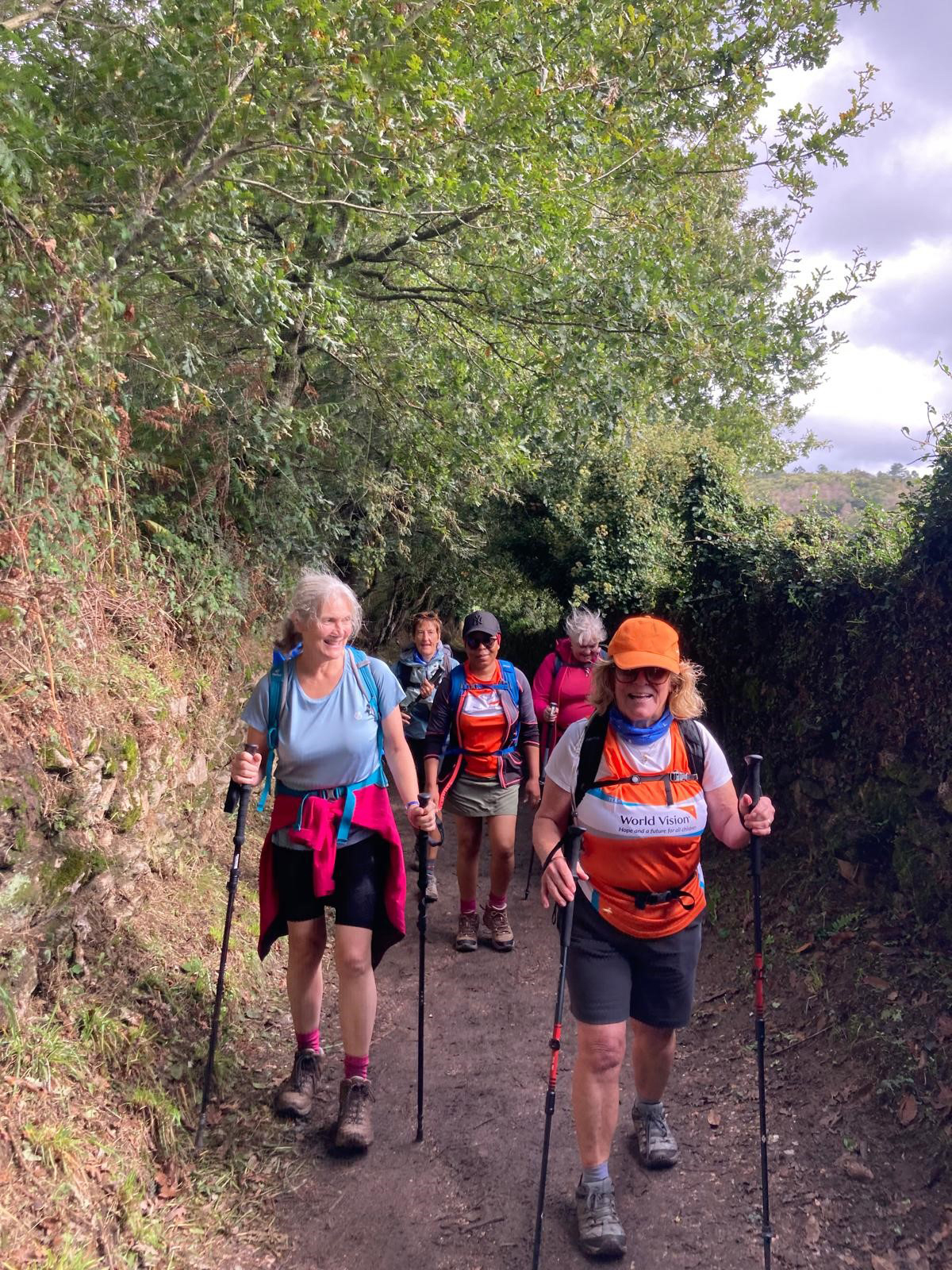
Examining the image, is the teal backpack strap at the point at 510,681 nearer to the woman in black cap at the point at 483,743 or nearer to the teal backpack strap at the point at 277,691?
the woman in black cap at the point at 483,743

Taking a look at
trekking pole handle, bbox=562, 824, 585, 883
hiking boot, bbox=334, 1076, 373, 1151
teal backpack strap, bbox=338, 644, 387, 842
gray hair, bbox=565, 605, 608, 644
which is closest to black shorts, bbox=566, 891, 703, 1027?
trekking pole handle, bbox=562, 824, 585, 883

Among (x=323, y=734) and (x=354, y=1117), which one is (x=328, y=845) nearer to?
(x=323, y=734)

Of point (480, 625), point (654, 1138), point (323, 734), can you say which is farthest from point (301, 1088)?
point (480, 625)

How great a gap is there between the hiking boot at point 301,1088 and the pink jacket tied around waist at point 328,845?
574 mm

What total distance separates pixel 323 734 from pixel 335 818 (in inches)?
14.9

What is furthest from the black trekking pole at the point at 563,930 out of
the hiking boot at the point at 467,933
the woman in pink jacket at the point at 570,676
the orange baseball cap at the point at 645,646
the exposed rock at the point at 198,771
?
the exposed rock at the point at 198,771

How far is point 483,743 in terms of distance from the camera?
6.01 metres

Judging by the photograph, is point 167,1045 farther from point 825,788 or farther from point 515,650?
point 515,650

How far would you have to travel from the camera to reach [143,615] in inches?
244

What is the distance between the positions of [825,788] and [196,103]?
572cm

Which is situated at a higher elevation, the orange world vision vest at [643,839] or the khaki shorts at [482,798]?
the orange world vision vest at [643,839]

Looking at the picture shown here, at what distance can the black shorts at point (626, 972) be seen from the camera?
10.4ft

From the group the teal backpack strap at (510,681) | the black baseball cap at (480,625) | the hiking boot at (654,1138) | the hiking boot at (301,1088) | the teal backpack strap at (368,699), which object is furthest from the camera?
the teal backpack strap at (510,681)

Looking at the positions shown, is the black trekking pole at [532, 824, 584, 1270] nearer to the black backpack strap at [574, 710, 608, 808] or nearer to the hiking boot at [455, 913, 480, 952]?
the black backpack strap at [574, 710, 608, 808]
